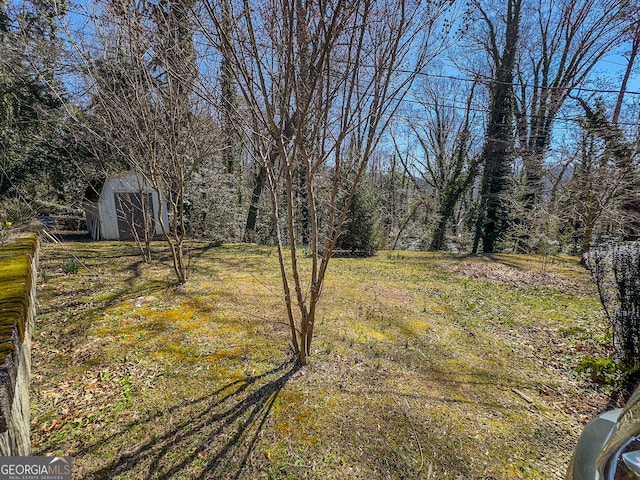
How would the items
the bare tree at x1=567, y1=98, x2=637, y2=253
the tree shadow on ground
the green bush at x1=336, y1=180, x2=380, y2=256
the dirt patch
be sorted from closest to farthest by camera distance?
the tree shadow on ground → the dirt patch → the bare tree at x1=567, y1=98, x2=637, y2=253 → the green bush at x1=336, y1=180, x2=380, y2=256

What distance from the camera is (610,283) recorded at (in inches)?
113

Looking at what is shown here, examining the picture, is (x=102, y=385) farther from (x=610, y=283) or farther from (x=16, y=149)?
(x=16, y=149)

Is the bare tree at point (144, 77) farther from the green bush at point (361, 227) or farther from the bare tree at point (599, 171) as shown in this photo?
the bare tree at point (599, 171)

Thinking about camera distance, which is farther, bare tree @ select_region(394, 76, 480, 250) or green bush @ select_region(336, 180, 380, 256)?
bare tree @ select_region(394, 76, 480, 250)

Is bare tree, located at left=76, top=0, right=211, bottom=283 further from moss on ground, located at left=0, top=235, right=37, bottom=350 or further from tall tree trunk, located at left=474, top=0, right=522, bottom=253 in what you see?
tall tree trunk, located at left=474, top=0, right=522, bottom=253

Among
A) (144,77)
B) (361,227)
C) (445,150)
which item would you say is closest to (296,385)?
(144,77)

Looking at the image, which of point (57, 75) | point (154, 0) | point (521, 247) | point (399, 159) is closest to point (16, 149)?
point (57, 75)

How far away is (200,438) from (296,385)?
756 mm

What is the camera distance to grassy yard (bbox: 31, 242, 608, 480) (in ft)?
5.60

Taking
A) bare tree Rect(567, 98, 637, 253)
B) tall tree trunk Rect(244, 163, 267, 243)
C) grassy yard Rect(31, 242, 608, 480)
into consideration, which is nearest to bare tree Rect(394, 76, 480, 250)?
bare tree Rect(567, 98, 637, 253)

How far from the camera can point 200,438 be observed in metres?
1.79

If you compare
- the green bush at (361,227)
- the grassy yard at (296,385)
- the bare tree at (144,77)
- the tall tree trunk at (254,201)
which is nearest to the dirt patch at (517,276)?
the grassy yard at (296,385)

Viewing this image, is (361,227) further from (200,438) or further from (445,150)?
(445,150)

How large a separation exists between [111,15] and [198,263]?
4173 mm
